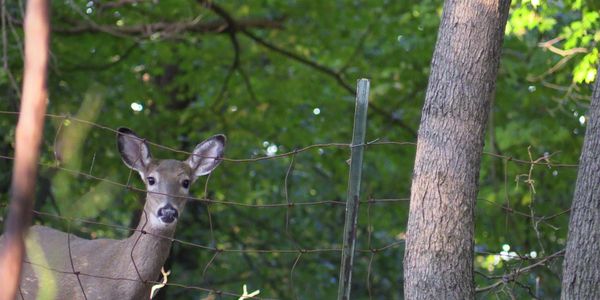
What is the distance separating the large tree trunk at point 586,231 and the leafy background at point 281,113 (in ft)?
15.4

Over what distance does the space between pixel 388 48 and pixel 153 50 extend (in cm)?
228

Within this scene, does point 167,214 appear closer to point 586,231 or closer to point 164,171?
point 164,171

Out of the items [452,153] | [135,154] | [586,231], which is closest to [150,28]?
[135,154]

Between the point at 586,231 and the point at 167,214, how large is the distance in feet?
8.02

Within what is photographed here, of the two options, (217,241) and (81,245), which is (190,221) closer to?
(217,241)

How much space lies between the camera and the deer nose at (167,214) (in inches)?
208

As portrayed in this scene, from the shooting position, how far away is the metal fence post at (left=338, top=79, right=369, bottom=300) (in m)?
3.83

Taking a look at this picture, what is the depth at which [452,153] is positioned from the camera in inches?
139

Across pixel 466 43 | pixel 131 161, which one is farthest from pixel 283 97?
pixel 466 43

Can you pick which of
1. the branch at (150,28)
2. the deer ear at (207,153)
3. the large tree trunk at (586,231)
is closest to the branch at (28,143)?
the large tree trunk at (586,231)

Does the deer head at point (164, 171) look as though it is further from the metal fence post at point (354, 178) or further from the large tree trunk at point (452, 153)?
the large tree trunk at point (452, 153)

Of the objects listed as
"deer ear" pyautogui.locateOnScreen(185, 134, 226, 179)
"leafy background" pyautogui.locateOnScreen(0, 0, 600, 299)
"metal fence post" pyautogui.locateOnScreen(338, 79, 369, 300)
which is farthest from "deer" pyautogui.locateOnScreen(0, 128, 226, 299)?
"leafy background" pyautogui.locateOnScreen(0, 0, 600, 299)

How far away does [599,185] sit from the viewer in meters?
3.45

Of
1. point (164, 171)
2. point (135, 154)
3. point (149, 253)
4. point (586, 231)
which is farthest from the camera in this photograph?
point (135, 154)
